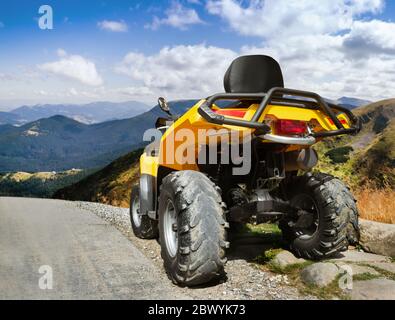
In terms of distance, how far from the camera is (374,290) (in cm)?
385

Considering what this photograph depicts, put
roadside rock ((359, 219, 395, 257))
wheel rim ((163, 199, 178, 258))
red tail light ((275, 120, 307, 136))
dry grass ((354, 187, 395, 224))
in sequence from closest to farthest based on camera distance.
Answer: red tail light ((275, 120, 307, 136)) → wheel rim ((163, 199, 178, 258)) → roadside rock ((359, 219, 395, 257)) → dry grass ((354, 187, 395, 224))

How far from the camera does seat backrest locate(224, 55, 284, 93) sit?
4871 millimetres

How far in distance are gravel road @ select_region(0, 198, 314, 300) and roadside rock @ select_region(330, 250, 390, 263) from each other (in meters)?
1.10

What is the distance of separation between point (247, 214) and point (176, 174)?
0.99 meters

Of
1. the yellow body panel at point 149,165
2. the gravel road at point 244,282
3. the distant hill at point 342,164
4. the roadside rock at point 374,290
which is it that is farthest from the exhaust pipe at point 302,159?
the distant hill at point 342,164

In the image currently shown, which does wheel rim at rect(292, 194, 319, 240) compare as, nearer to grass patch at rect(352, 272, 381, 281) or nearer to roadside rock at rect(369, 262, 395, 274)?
roadside rock at rect(369, 262, 395, 274)

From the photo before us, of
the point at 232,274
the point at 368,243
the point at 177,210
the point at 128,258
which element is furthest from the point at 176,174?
the point at 368,243

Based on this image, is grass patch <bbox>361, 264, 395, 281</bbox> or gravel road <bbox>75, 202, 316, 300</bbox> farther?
grass patch <bbox>361, 264, 395, 281</bbox>

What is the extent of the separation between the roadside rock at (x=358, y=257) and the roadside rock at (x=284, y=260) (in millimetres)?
456

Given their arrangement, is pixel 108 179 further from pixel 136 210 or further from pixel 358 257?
pixel 358 257

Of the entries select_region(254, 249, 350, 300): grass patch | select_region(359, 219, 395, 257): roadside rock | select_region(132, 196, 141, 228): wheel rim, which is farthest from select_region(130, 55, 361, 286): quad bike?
select_region(132, 196, 141, 228): wheel rim

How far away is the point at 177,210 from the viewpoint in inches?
168

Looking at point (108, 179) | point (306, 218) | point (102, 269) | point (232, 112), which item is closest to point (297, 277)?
point (306, 218)
